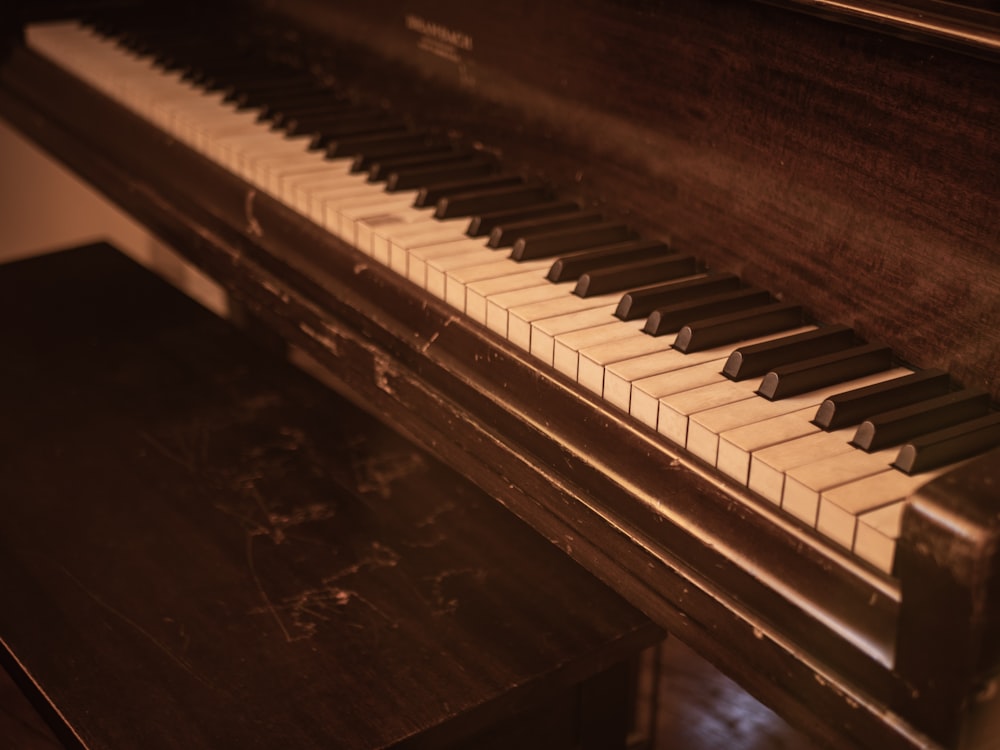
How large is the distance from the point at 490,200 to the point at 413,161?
9.0 inches

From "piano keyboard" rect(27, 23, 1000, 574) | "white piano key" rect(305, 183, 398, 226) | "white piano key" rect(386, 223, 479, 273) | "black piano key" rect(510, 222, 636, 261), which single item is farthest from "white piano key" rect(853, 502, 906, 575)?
"white piano key" rect(305, 183, 398, 226)

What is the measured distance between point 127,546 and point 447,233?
634 mm

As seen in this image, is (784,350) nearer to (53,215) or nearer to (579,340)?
(579,340)

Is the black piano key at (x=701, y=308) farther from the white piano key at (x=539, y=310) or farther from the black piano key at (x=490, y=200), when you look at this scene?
the black piano key at (x=490, y=200)

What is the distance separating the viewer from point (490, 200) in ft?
6.10

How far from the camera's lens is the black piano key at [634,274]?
156 cm

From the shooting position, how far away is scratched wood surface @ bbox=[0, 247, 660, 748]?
4.58ft

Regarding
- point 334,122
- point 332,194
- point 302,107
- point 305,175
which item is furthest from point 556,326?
point 302,107

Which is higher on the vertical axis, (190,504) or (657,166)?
(657,166)

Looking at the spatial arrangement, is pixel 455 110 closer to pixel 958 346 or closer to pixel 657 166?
pixel 657 166

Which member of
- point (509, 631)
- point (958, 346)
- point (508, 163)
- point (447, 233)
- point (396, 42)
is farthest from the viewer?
point (396, 42)

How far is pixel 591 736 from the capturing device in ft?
5.45

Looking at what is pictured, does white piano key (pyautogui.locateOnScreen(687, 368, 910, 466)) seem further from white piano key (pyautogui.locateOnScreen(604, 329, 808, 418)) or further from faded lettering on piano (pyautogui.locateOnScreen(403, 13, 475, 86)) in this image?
faded lettering on piano (pyautogui.locateOnScreen(403, 13, 475, 86))

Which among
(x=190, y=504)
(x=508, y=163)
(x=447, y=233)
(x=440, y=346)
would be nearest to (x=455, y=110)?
(x=508, y=163)
